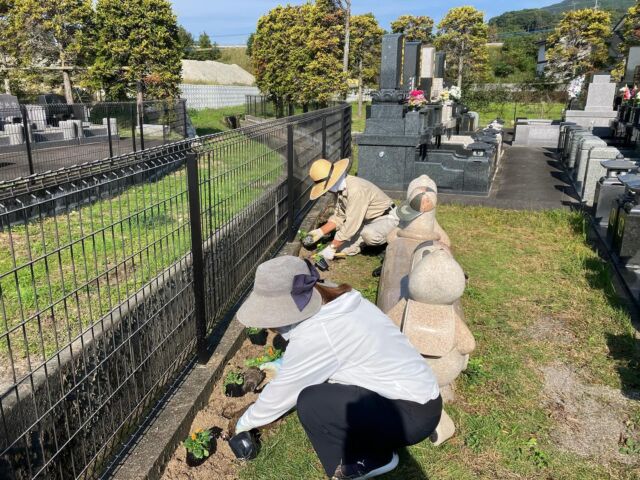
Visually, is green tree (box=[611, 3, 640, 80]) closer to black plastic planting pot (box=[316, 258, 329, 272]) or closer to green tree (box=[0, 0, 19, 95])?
green tree (box=[0, 0, 19, 95])

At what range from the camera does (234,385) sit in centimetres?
357

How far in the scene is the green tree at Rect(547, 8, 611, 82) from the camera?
40.2m

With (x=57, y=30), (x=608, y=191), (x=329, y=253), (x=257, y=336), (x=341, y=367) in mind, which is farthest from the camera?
(x=57, y=30)

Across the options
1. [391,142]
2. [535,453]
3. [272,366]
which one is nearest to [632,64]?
[391,142]

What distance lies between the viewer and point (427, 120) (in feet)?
38.7

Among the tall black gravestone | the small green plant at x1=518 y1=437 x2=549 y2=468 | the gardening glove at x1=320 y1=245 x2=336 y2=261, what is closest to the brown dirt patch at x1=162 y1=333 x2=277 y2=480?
the small green plant at x1=518 y1=437 x2=549 y2=468

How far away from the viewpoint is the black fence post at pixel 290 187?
243 inches

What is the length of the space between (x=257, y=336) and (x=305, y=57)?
31.3 meters

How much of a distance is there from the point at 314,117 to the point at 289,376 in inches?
230

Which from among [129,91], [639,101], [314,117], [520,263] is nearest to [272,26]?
[129,91]

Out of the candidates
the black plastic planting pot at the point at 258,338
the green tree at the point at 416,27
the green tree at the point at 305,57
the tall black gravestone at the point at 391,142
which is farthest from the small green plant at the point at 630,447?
the green tree at the point at 416,27

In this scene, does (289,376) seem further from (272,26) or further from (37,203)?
(272,26)

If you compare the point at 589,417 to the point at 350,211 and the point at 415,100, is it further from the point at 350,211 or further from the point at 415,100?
the point at 415,100

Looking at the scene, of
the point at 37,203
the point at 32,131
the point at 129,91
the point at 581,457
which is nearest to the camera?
the point at 37,203
